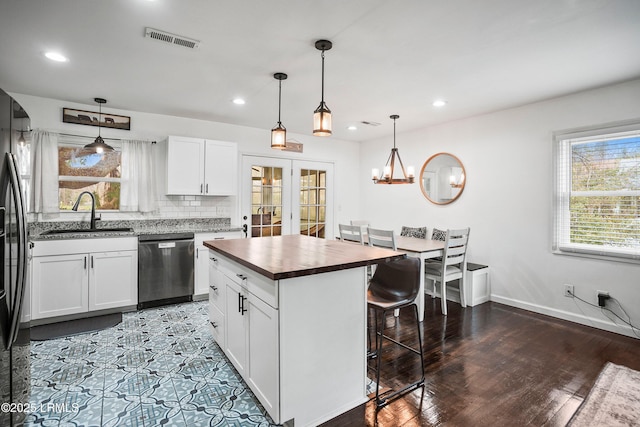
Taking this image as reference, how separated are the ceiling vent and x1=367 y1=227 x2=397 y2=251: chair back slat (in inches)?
103

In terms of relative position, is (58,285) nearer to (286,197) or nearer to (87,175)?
(87,175)

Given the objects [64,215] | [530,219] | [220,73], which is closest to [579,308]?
[530,219]

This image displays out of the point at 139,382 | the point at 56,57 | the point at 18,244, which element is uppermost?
the point at 56,57

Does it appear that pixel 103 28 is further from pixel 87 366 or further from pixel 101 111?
pixel 87 366

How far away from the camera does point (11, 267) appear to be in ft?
5.00

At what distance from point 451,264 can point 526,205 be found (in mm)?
1198

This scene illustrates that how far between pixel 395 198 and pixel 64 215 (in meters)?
4.80

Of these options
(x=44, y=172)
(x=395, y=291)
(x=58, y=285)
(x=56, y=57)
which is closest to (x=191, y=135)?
(x=44, y=172)

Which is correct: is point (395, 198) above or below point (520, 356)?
above

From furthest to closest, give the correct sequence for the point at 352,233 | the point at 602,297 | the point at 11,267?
1. the point at 352,233
2. the point at 602,297
3. the point at 11,267

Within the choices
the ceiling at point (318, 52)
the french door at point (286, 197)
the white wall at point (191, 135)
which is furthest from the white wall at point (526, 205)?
the french door at point (286, 197)

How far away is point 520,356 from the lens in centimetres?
277

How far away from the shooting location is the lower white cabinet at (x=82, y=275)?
3.36 m

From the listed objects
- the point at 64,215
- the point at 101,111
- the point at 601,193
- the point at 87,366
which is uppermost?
the point at 101,111
